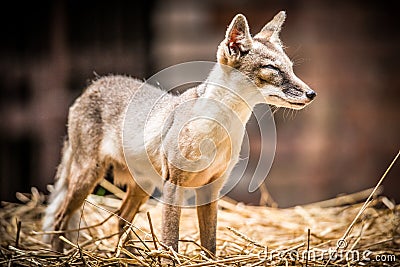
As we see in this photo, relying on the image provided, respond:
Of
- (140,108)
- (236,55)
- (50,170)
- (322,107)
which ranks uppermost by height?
(236,55)

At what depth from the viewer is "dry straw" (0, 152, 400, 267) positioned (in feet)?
7.75

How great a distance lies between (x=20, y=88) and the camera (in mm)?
4395

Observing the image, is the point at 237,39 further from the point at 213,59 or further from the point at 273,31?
the point at 213,59

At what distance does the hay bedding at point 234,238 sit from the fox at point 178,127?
A: 0.42 ft

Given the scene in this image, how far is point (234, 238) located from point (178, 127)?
2.10ft

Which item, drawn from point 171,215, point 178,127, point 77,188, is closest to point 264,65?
point 178,127

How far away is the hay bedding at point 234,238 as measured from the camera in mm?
2363

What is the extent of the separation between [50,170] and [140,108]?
1.66 m

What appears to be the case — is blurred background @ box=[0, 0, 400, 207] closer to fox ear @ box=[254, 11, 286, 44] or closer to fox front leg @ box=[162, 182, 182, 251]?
fox ear @ box=[254, 11, 286, 44]

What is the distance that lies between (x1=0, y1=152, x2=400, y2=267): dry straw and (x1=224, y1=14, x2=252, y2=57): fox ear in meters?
0.65

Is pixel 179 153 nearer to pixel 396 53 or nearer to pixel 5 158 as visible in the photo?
pixel 5 158

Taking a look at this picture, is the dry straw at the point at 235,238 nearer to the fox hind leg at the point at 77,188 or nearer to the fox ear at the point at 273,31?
the fox hind leg at the point at 77,188

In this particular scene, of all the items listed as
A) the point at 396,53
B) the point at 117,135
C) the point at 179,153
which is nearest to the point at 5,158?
the point at 117,135

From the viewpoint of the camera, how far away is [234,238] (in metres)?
2.85
